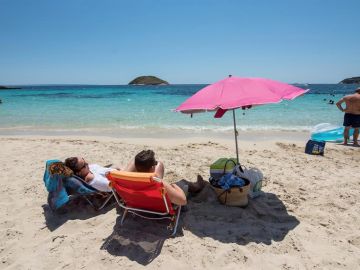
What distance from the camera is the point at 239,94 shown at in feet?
11.1

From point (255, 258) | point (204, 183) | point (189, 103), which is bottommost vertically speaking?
point (255, 258)

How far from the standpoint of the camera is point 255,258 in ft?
9.61

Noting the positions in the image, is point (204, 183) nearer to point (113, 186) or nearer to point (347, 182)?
point (113, 186)

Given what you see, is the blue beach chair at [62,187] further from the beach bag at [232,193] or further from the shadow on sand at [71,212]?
the beach bag at [232,193]

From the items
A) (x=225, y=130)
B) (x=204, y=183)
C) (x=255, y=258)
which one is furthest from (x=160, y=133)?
(x=255, y=258)

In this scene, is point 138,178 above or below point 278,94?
below

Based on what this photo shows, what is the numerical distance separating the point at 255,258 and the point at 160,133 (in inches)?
293

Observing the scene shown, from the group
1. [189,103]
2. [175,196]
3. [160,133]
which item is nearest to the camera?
[175,196]

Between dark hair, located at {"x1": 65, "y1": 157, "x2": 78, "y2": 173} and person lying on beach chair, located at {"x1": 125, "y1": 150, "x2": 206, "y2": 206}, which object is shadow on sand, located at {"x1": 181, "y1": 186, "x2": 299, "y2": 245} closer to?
person lying on beach chair, located at {"x1": 125, "y1": 150, "x2": 206, "y2": 206}

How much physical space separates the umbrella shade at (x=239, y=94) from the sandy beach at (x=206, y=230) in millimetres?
1315

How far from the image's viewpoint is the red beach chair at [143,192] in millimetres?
2984

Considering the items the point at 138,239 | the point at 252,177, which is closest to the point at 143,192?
the point at 138,239

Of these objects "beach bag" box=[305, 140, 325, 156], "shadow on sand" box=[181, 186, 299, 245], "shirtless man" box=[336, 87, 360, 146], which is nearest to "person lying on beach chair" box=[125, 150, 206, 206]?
"shadow on sand" box=[181, 186, 299, 245]

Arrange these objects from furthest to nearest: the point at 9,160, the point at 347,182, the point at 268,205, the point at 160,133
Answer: the point at 160,133 → the point at 9,160 → the point at 347,182 → the point at 268,205
